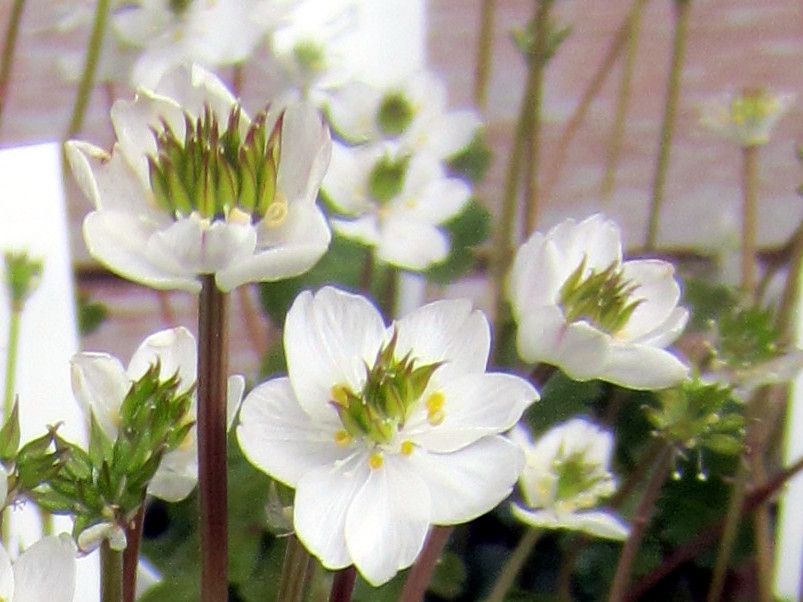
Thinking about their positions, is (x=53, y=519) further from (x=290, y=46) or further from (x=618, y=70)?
(x=618, y=70)

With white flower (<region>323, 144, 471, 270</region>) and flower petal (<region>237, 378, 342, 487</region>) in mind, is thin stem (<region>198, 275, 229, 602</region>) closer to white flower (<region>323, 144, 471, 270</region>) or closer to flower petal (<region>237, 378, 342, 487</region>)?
flower petal (<region>237, 378, 342, 487</region>)

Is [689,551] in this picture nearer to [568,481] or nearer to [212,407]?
[568,481]

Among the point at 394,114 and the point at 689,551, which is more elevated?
the point at 394,114

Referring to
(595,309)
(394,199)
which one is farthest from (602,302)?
(394,199)

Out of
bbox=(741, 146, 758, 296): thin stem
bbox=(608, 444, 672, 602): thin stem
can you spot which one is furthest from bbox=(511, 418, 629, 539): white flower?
bbox=(741, 146, 758, 296): thin stem

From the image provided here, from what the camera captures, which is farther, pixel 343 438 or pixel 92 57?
pixel 92 57

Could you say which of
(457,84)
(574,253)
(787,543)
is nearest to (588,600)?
(787,543)
